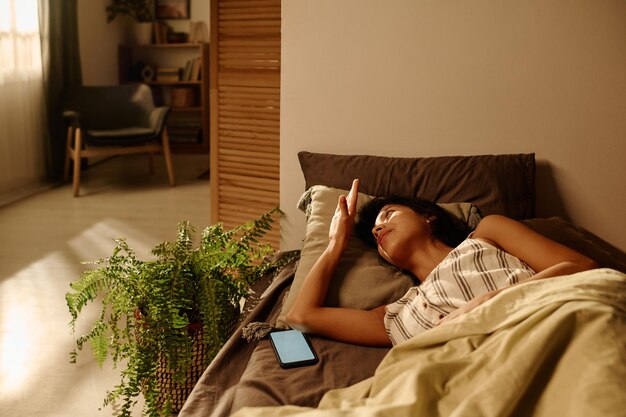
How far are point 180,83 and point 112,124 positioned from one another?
151 cm

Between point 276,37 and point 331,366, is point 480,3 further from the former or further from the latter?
point 331,366

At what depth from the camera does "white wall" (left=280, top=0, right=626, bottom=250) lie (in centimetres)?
212

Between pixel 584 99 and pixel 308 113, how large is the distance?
951 millimetres

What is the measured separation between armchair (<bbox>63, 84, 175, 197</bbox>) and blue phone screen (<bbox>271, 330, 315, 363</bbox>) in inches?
146

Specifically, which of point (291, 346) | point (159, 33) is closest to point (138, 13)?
point (159, 33)

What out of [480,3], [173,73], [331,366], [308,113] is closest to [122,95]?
[173,73]

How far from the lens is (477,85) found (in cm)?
219

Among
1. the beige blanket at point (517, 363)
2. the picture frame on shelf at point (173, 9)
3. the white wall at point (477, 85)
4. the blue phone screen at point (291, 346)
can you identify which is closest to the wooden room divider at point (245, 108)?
the white wall at point (477, 85)

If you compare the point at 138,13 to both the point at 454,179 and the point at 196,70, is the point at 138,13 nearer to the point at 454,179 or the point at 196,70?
the point at 196,70

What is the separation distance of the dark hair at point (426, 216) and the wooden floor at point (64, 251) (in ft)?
3.28

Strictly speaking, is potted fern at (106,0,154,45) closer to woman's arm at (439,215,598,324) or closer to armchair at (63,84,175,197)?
armchair at (63,84,175,197)

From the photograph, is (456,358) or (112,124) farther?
(112,124)

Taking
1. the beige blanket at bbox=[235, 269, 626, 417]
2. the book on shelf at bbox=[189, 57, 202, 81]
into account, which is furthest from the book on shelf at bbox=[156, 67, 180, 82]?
the beige blanket at bbox=[235, 269, 626, 417]

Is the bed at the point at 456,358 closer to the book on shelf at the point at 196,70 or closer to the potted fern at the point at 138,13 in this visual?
the book on shelf at the point at 196,70
